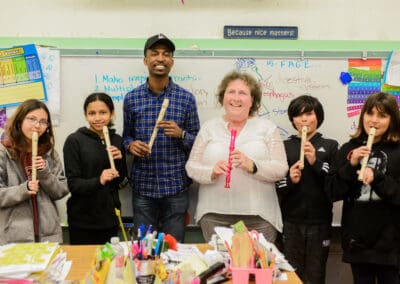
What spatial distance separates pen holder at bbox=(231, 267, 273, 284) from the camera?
4.22 ft

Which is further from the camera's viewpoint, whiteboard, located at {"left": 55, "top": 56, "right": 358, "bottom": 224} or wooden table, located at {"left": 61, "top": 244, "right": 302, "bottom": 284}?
whiteboard, located at {"left": 55, "top": 56, "right": 358, "bottom": 224}

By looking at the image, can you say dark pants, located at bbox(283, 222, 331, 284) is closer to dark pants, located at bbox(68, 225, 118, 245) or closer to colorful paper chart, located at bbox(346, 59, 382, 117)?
colorful paper chart, located at bbox(346, 59, 382, 117)

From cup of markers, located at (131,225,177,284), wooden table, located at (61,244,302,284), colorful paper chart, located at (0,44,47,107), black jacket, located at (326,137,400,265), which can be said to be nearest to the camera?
cup of markers, located at (131,225,177,284)

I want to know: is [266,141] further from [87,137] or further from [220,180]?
[87,137]

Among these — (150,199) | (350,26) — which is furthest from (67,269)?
(350,26)

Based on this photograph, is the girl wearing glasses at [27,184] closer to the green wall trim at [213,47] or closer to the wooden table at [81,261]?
the wooden table at [81,261]

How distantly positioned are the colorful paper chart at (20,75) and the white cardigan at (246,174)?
3.99 feet

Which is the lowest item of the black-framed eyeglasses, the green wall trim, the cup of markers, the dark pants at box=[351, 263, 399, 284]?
the dark pants at box=[351, 263, 399, 284]

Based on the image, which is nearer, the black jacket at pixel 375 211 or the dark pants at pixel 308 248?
the black jacket at pixel 375 211

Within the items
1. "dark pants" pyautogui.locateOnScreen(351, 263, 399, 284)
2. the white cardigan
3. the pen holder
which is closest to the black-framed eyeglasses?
the white cardigan

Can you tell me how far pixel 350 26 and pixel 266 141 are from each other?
118cm

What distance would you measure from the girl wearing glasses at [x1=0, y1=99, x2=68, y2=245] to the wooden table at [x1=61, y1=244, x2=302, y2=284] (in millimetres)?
352

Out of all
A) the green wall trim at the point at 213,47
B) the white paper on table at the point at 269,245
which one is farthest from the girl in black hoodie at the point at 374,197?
the green wall trim at the point at 213,47

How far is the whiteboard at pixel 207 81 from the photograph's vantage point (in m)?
2.55
